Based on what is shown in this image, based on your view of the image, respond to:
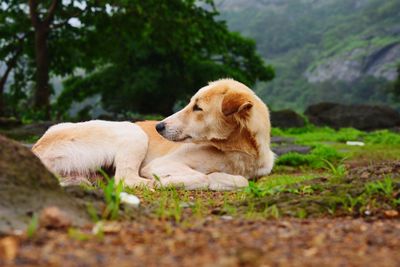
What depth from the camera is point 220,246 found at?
2400 millimetres

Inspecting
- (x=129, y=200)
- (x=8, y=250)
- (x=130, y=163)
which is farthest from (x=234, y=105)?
(x=8, y=250)

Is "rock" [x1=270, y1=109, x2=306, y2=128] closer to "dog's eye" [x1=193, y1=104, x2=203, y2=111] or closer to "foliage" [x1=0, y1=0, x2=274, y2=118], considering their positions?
"foliage" [x1=0, y1=0, x2=274, y2=118]

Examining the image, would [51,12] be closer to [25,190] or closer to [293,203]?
[293,203]

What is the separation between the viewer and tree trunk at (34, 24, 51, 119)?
68.5ft

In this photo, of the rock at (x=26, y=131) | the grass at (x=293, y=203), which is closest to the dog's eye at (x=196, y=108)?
the grass at (x=293, y=203)

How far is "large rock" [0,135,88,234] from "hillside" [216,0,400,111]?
231 feet

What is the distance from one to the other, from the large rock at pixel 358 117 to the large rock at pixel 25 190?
21158mm

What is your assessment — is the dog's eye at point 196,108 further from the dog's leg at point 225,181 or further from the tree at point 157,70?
the tree at point 157,70

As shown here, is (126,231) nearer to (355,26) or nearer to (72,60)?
(72,60)

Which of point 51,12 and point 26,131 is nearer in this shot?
point 26,131

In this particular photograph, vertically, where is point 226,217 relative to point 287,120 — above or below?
above

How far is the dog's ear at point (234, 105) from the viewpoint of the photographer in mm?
5902

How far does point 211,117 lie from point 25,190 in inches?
126

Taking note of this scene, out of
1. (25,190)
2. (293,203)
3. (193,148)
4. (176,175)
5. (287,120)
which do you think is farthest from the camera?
(287,120)
